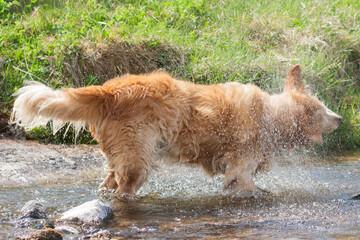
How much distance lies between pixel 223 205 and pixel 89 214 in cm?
148

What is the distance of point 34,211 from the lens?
4.34 meters

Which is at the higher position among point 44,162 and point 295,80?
point 295,80

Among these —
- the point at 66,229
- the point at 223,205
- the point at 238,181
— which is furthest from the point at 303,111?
the point at 66,229

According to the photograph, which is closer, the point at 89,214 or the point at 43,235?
the point at 43,235

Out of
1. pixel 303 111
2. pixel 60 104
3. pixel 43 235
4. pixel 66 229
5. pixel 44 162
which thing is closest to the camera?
pixel 43 235

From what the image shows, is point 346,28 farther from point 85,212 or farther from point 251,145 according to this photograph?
point 85,212

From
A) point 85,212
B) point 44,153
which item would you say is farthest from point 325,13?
point 85,212

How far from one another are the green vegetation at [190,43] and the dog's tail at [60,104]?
2.71 metres

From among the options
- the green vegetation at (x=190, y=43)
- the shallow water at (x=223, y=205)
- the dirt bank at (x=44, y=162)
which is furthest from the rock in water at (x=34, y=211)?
the green vegetation at (x=190, y=43)

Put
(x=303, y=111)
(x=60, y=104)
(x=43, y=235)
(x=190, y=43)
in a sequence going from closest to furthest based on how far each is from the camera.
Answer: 1. (x=43, y=235)
2. (x=60, y=104)
3. (x=303, y=111)
4. (x=190, y=43)

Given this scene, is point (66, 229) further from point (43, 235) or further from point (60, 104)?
point (60, 104)

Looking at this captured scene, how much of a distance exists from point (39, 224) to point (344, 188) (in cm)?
350

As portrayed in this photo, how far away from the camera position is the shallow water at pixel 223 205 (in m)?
4.18

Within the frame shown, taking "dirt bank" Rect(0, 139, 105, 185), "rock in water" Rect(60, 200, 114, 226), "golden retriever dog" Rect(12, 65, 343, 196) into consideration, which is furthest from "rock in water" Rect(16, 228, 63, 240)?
"dirt bank" Rect(0, 139, 105, 185)
